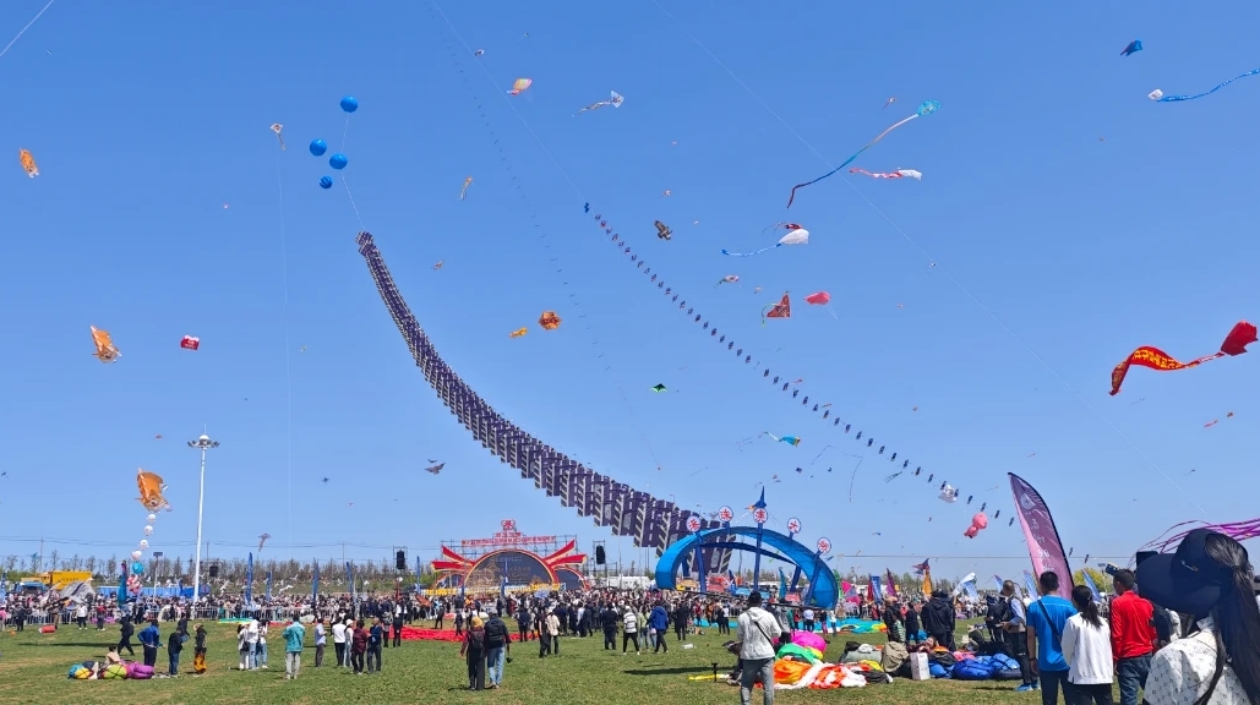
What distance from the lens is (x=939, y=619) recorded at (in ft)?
63.3

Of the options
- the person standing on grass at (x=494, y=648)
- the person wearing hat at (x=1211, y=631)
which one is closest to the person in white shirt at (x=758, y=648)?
the person wearing hat at (x=1211, y=631)

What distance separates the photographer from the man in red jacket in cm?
857

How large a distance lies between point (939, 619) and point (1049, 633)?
11.4 metres

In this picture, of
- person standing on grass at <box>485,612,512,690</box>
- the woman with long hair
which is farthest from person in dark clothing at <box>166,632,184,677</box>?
Result: the woman with long hair

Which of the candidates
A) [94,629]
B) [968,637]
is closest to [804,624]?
[968,637]

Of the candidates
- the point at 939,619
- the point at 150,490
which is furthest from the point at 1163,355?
the point at 150,490

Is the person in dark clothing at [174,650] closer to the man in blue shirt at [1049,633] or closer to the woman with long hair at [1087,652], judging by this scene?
the man in blue shirt at [1049,633]

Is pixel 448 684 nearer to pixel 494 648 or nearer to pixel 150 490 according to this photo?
pixel 494 648

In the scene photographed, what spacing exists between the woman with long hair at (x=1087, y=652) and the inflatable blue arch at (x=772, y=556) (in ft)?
99.3

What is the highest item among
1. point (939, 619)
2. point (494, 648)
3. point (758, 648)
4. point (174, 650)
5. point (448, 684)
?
point (758, 648)

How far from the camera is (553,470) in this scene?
2717 inches

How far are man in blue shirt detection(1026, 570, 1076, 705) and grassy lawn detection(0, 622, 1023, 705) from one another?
578 centimetres

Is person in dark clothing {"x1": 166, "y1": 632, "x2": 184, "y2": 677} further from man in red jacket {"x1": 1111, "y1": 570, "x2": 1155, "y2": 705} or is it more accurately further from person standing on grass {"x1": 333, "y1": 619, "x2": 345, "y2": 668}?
man in red jacket {"x1": 1111, "y1": 570, "x2": 1155, "y2": 705}

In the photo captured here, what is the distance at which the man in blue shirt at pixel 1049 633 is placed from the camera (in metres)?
8.28
